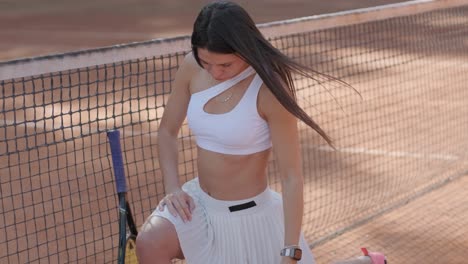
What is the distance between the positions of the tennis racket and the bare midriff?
38cm

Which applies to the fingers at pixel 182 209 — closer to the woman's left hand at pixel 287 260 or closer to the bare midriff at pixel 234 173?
the bare midriff at pixel 234 173

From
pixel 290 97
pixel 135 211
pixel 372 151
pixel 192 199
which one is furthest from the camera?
pixel 372 151

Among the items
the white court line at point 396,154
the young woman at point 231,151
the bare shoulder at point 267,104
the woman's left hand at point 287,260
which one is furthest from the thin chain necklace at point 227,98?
the white court line at point 396,154

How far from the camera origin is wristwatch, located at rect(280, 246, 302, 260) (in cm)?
349

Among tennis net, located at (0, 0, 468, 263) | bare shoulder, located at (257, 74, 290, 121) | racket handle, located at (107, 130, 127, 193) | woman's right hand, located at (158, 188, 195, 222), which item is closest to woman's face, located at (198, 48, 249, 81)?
bare shoulder, located at (257, 74, 290, 121)

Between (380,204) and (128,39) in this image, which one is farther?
(128,39)

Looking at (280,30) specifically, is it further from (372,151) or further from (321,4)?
(321,4)

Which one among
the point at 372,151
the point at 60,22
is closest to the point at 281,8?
the point at 60,22

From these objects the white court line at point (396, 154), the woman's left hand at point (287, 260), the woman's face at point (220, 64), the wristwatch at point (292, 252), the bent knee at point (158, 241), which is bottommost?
the white court line at point (396, 154)

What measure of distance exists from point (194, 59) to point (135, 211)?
2.66 m

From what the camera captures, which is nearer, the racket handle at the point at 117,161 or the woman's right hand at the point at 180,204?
the woman's right hand at the point at 180,204

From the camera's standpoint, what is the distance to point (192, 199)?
3.72m

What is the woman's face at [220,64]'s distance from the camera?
3.41 meters

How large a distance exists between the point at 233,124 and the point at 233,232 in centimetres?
41
